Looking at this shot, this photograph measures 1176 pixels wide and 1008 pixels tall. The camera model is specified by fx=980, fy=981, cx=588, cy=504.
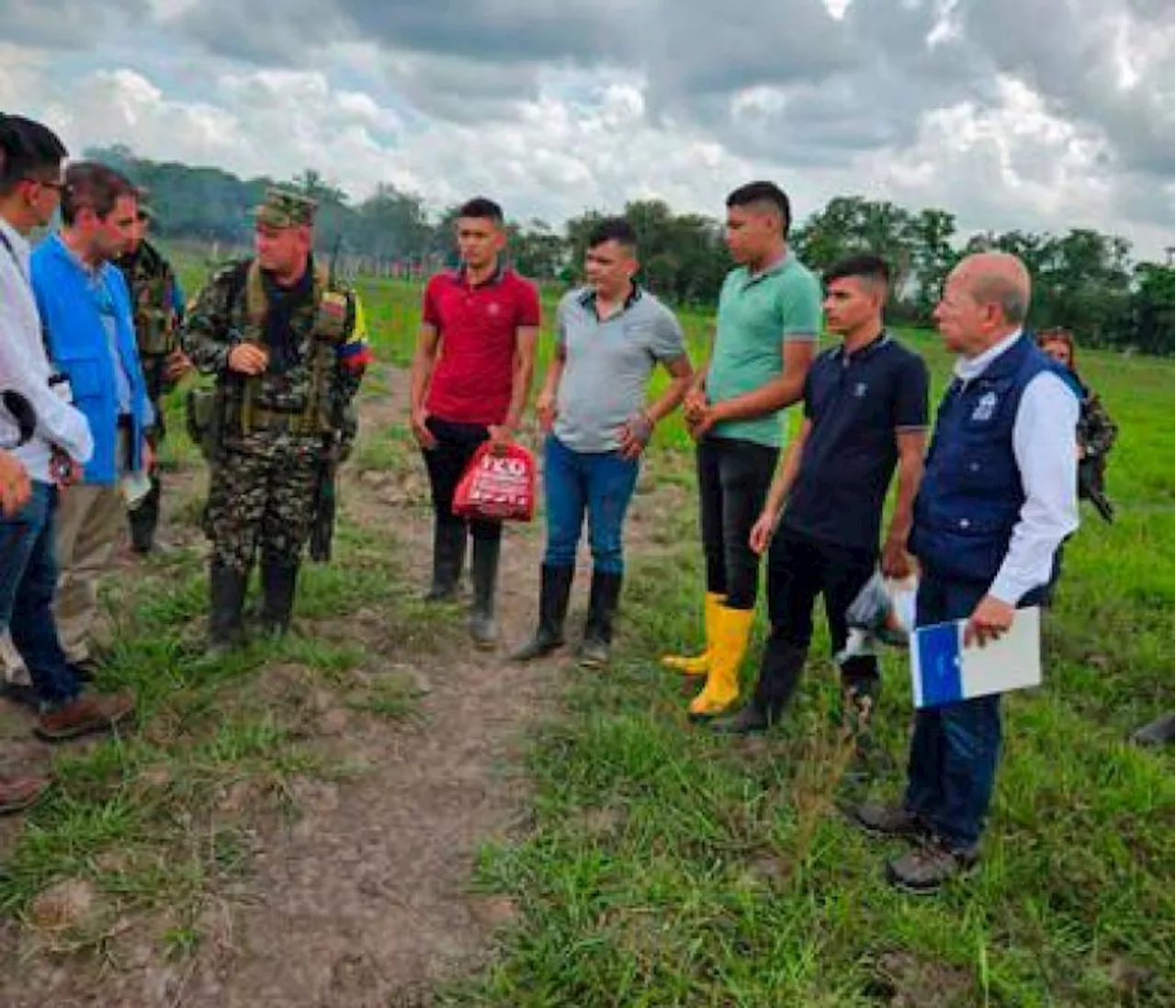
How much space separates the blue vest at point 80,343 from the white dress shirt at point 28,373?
1.68ft

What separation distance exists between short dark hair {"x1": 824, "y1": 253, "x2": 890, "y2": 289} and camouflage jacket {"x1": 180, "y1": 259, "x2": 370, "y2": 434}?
202cm

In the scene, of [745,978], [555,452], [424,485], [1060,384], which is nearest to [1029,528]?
[1060,384]

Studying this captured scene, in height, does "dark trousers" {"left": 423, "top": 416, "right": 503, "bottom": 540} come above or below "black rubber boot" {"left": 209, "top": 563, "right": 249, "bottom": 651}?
above

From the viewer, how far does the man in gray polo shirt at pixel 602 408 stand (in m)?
4.27

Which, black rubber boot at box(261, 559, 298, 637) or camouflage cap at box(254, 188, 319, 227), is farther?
black rubber boot at box(261, 559, 298, 637)

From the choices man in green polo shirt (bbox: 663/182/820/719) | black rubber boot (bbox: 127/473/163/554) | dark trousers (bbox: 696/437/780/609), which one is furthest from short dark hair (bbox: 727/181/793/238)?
black rubber boot (bbox: 127/473/163/554)

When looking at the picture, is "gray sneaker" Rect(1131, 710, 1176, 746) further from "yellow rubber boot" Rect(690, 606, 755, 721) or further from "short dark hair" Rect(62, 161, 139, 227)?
"short dark hair" Rect(62, 161, 139, 227)

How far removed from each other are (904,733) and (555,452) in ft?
6.33

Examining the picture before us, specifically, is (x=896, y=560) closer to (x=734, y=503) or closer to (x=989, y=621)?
(x=989, y=621)

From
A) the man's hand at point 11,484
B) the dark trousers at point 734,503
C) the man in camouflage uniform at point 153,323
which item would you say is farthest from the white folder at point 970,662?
the man in camouflage uniform at point 153,323

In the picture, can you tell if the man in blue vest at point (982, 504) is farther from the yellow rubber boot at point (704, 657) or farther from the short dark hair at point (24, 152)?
the short dark hair at point (24, 152)

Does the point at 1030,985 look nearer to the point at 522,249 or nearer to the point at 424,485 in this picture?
the point at 424,485

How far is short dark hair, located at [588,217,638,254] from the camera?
13.7 feet

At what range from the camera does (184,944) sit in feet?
8.48
